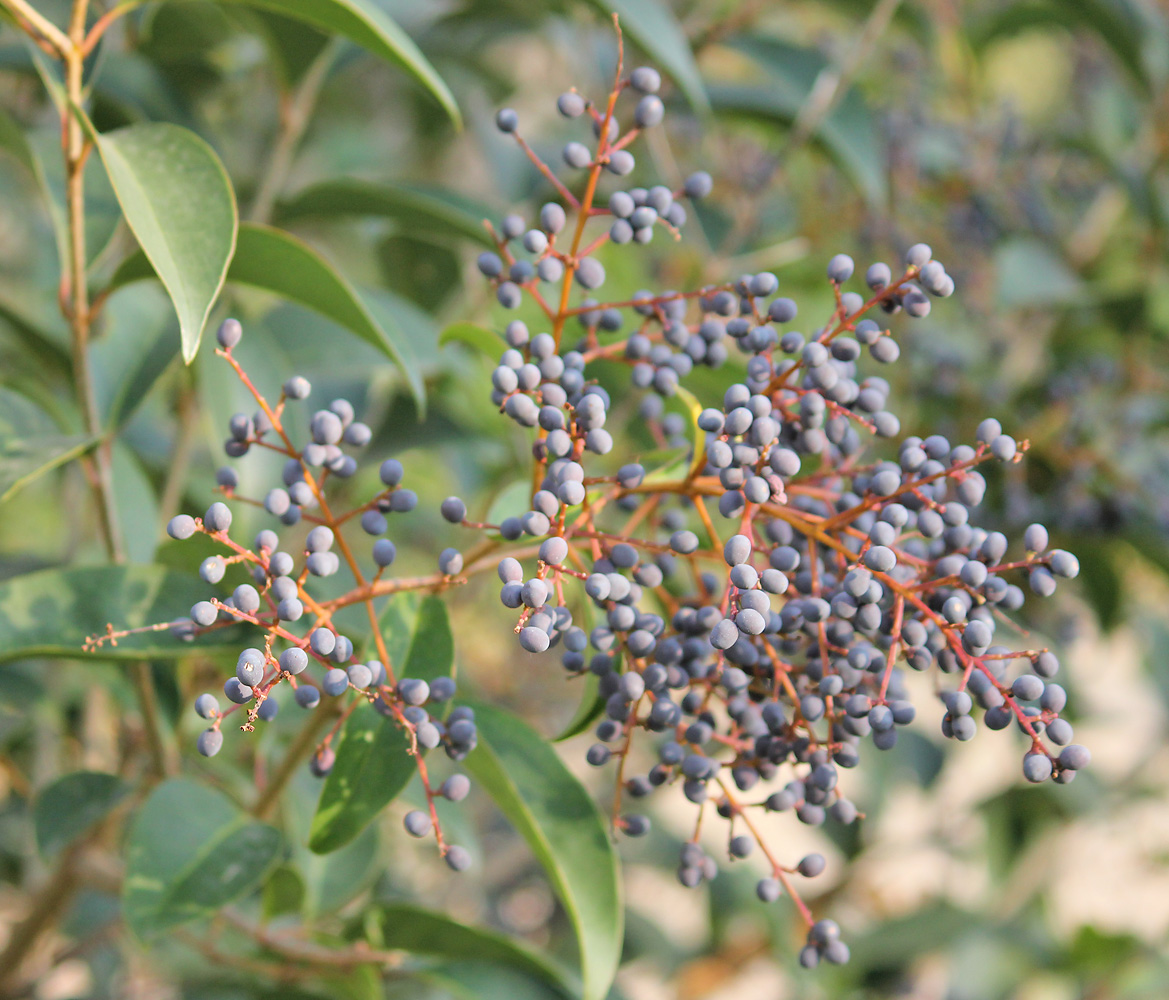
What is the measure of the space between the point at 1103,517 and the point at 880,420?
3.37 feet

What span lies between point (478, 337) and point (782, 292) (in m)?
0.90

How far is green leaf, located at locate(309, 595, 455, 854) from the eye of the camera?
0.72m

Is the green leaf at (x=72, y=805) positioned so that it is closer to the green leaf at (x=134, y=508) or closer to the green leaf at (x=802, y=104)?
the green leaf at (x=134, y=508)

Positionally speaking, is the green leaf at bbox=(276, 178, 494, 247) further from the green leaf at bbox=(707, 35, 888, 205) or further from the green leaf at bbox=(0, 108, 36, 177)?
the green leaf at bbox=(707, 35, 888, 205)

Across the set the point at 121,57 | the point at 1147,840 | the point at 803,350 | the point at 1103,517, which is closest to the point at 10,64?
the point at 121,57

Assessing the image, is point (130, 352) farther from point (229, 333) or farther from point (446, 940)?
point (446, 940)

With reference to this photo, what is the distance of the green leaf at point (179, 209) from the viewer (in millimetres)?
642

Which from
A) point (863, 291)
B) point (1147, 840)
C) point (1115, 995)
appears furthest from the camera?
point (1147, 840)

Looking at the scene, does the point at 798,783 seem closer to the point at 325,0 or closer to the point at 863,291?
the point at 325,0

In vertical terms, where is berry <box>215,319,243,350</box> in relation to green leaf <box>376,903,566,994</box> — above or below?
above

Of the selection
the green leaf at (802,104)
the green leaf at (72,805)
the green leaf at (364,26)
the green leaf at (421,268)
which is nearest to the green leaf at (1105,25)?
the green leaf at (802,104)

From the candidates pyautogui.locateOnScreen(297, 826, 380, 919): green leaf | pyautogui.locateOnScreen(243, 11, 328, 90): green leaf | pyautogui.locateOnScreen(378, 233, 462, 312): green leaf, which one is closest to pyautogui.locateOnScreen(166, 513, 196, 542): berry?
pyautogui.locateOnScreen(297, 826, 380, 919): green leaf

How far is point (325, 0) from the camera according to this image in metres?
0.73

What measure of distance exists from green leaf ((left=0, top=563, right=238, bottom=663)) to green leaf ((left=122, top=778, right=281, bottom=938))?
0.54 feet
